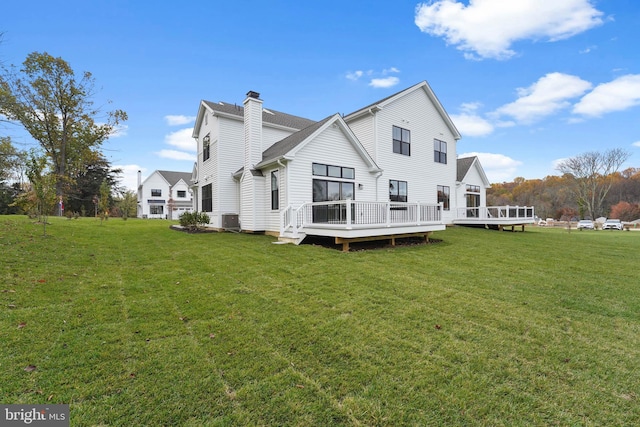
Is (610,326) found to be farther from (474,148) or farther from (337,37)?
(474,148)

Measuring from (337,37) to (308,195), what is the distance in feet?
32.0

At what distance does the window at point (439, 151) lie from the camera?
1878 cm

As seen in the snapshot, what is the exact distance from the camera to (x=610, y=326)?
4.02 metres

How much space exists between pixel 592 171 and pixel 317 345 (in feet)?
236

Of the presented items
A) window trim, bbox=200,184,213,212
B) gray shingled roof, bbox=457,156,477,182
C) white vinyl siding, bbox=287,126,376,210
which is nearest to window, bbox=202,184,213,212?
window trim, bbox=200,184,213,212

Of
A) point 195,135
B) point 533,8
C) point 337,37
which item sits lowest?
point 195,135

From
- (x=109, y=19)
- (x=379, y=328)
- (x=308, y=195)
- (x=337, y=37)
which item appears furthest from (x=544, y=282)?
(x=109, y=19)

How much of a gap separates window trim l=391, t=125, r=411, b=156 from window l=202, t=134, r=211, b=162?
1050cm

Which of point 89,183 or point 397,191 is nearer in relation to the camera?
point 397,191

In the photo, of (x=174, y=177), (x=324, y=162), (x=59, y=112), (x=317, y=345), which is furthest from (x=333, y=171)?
(x=174, y=177)

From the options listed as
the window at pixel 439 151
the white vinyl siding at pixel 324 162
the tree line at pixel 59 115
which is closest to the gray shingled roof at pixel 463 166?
the window at pixel 439 151

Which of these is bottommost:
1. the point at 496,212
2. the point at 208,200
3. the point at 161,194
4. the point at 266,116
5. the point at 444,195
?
the point at 496,212

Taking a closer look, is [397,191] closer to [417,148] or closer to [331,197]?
[417,148]

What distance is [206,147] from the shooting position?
55.7ft
